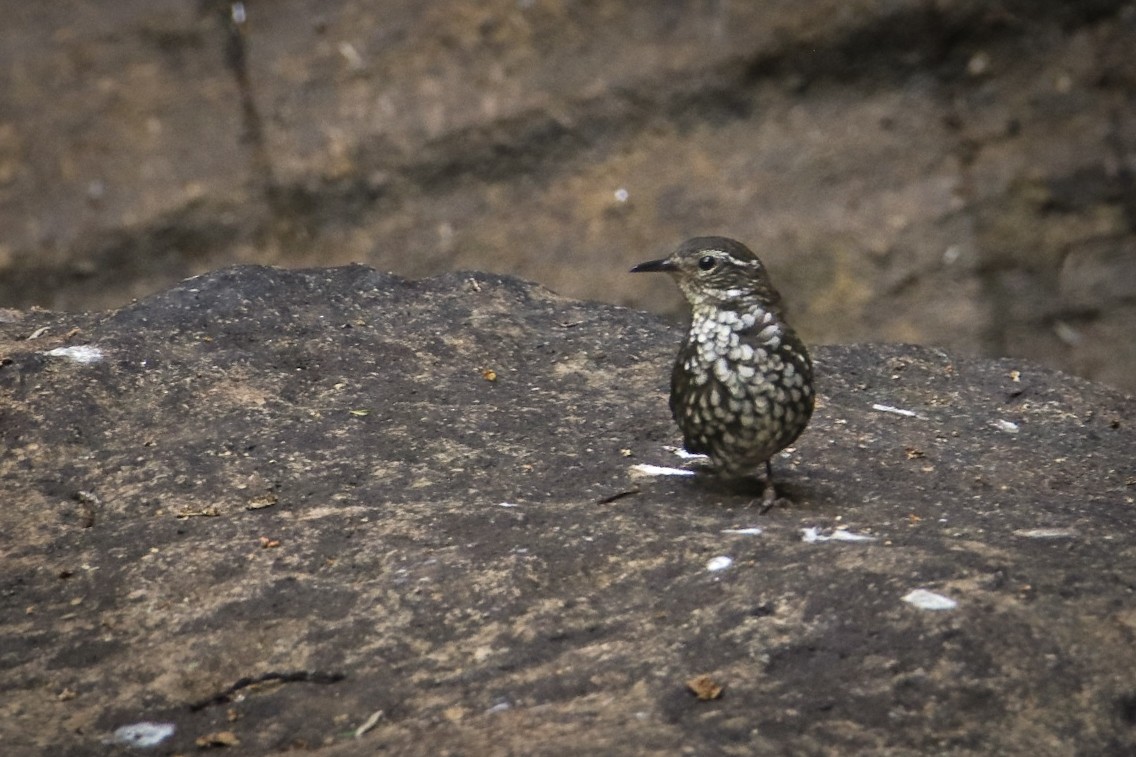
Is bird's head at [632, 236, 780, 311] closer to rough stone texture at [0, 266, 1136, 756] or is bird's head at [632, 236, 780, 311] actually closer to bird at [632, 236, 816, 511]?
bird at [632, 236, 816, 511]

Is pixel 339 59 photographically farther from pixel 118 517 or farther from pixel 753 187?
pixel 118 517

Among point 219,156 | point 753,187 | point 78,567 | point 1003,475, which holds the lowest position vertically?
point 1003,475

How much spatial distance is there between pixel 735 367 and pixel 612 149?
3084 mm

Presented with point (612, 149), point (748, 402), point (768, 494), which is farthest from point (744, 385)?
point (612, 149)


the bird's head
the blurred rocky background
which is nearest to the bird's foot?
the bird's head

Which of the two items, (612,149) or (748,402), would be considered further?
(612,149)

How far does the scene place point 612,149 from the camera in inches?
271

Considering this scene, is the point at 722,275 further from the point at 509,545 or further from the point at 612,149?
the point at 612,149

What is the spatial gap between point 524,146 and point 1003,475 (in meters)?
3.18

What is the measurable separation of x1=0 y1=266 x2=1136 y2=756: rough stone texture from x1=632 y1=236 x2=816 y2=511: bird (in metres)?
0.22

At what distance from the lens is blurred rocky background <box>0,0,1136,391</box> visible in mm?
6719

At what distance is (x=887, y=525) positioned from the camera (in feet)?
12.8

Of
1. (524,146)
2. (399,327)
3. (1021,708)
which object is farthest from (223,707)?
(524,146)

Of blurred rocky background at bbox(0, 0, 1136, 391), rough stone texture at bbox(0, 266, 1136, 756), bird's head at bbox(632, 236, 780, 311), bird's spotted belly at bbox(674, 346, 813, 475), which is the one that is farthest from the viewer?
blurred rocky background at bbox(0, 0, 1136, 391)
